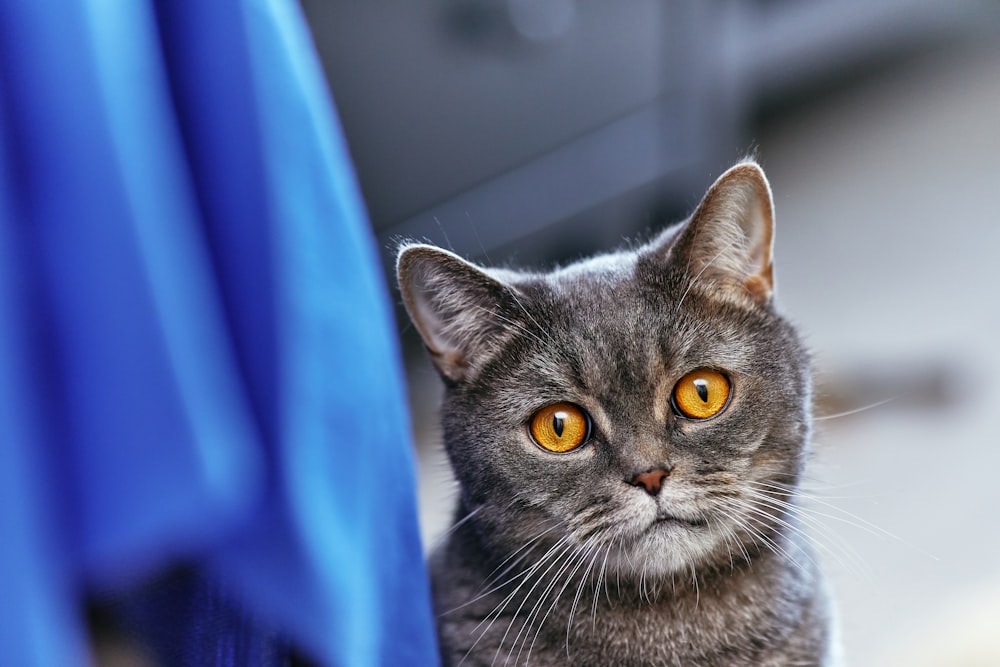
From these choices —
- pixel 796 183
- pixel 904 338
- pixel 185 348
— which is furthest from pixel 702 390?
pixel 796 183

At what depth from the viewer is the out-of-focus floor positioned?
164cm

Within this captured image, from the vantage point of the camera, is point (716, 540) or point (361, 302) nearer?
point (361, 302)

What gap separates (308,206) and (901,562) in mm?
1622

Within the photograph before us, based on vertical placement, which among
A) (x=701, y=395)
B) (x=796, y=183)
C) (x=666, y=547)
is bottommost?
(x=666, y=547)

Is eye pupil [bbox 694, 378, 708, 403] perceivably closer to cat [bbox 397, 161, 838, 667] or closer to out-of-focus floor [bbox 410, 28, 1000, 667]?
cat [bbox 397, 161, 838, 667]

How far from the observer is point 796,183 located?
10.1 feet

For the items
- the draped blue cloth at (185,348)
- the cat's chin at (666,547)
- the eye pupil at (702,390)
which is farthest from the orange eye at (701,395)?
the draped blue cloth at (185,348)

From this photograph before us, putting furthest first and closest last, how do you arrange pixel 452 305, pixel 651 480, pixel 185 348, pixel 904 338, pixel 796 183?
1. pixel 796 183
2. pixel 904 338
3. pixel 452 305
4. pixel 651 480
5. pixel 185 348

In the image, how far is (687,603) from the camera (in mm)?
919

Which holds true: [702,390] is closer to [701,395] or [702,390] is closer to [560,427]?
[701,395]

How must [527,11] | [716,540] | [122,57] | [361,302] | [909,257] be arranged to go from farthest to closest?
[909,257] → [527,11] → [716,540] → [361,302] → [122,57]

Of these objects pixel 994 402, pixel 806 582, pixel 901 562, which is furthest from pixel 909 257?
pixel 806 582

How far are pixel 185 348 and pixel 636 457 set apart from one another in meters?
0.49

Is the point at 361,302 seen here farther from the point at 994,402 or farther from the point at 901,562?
the point at 994,402
